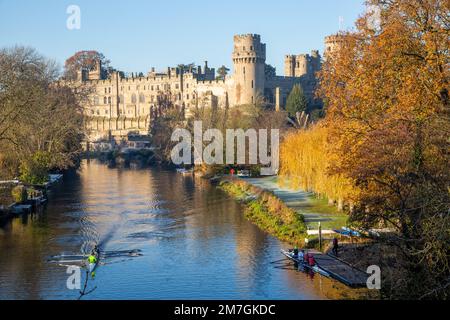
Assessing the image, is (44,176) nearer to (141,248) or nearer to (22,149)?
(22,149)

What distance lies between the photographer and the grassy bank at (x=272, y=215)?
26.4 metres

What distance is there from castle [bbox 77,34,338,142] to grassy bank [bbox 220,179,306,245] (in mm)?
35804

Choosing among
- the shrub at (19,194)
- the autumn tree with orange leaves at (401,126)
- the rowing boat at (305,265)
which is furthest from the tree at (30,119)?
the autumn tree with orange leaves at (401,126)

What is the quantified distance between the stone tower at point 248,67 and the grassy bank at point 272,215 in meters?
39.7

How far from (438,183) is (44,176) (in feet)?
102

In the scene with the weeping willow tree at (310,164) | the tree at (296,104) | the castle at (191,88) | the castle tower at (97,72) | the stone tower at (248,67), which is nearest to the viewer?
the weeping willow tree at (310,164)

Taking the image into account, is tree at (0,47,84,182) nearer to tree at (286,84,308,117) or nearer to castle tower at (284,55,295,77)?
tree at (286,84,308,117)

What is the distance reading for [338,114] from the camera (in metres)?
21.3

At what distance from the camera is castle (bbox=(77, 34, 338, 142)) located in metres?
80.4

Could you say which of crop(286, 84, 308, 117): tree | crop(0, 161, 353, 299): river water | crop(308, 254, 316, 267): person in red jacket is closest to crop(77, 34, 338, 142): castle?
crop(286, 84, 308, 117): tree

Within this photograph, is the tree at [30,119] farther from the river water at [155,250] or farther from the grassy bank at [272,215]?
the grassy bank at [272,215]

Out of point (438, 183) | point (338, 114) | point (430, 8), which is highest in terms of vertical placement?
point (430, 8)

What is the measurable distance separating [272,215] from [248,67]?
168 feet
